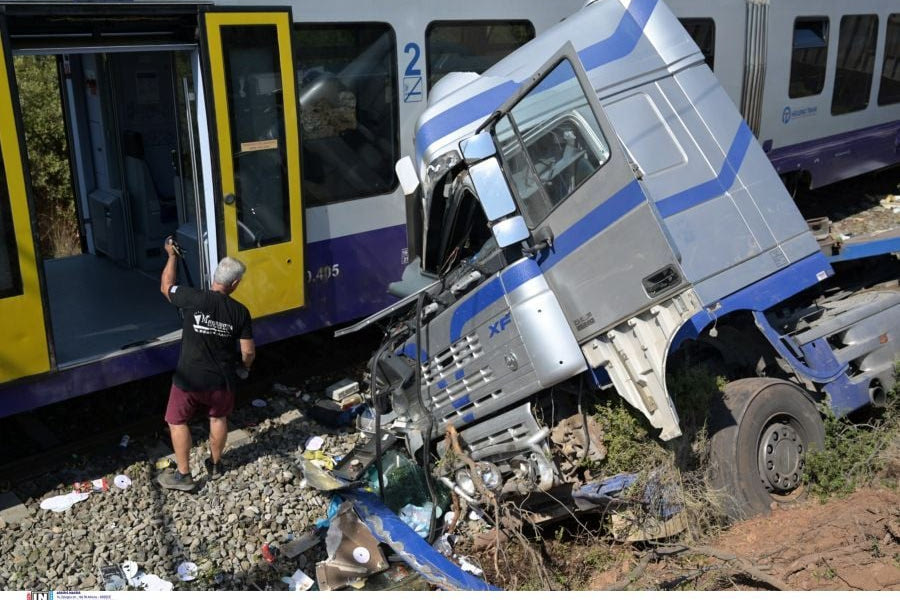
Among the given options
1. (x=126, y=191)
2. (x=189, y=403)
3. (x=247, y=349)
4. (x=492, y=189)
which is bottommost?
(x=189, y=403)

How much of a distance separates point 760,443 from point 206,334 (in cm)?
340

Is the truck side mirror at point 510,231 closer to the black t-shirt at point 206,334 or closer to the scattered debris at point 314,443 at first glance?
the black t-shirt at point 206,334

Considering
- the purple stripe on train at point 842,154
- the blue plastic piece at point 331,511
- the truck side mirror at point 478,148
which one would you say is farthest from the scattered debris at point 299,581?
the purple stripe on train at point 842,154

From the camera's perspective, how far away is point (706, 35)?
375 inches

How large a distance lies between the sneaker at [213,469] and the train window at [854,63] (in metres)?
8.57

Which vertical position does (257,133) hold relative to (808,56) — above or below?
below

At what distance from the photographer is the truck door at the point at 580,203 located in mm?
4883

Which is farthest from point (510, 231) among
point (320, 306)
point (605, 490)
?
point (320, 306)

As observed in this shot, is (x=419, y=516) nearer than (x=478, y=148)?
No

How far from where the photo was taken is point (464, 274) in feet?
18.5

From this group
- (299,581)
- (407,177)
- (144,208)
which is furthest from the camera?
(144,208)

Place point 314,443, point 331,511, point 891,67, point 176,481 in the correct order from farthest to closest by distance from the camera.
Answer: point 891,67
point 314,443
point 176,481
point 331,511

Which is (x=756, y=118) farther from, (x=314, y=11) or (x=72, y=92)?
(x=72, y=92)

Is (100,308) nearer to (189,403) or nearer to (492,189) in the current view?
(189,403)
